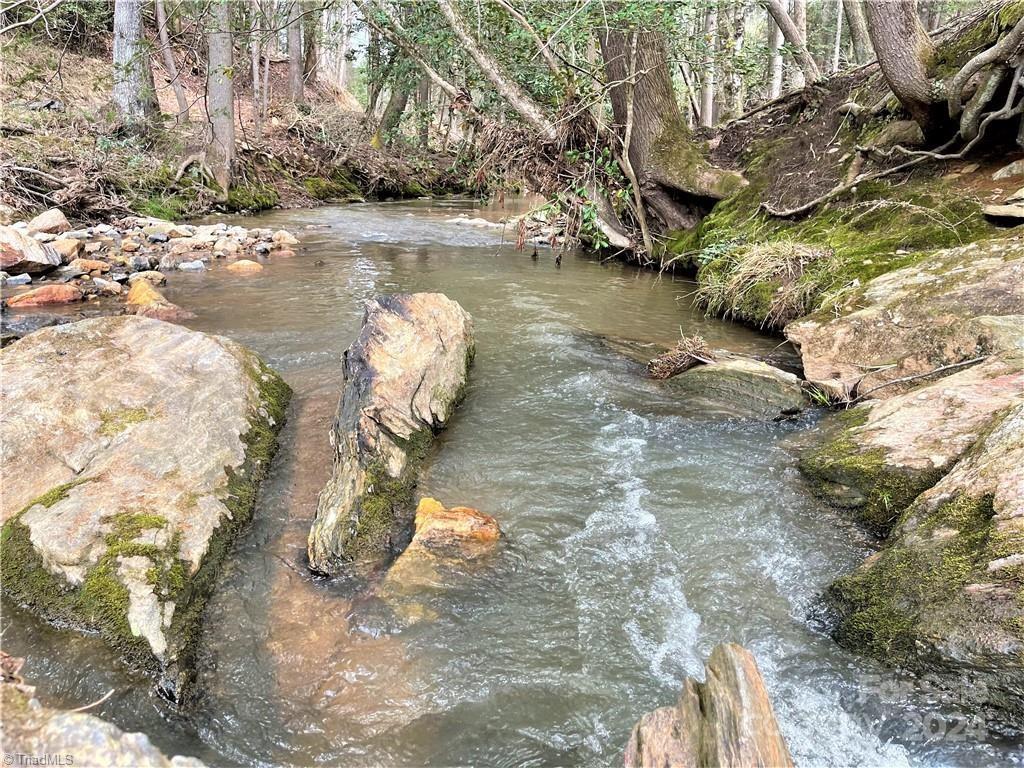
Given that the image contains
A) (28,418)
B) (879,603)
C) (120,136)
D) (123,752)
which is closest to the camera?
(123,752)

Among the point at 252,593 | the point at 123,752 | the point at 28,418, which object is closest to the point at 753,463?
the point at 252,593

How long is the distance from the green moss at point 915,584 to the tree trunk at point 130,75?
15.2m

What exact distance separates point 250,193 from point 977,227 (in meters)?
15.2

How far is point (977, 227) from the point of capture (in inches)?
235

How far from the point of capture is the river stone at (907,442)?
3496 mm

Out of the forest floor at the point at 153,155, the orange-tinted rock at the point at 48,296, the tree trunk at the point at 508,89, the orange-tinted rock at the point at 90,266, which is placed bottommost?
the orange-tinted rock at the point at 48,296

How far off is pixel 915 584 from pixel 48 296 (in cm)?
899

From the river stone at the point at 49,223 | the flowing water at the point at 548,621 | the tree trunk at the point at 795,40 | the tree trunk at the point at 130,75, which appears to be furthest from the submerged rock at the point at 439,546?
the tree trunk at the point at 130,75

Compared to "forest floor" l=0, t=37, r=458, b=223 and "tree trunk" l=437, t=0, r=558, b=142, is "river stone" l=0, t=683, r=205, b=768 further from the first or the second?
"tree trunk" l=437, t=0, r=558, b=142

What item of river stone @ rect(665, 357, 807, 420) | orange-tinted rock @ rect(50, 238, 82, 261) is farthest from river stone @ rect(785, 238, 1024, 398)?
orange-tinted rock @ rect(50, 238, 82, 261)

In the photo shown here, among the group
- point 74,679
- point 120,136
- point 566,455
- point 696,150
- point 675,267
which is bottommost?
point 74,679

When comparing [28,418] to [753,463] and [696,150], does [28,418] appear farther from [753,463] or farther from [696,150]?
[696,150]

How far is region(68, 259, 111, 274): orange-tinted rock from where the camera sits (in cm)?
893

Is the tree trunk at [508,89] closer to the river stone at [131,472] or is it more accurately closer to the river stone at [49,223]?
the river stone at [131,472]
